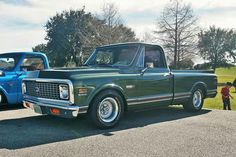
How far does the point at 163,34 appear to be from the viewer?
3591 centimetres

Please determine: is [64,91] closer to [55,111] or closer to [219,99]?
[55,111]

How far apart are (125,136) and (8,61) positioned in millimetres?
5942

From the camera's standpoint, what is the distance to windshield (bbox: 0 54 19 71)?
1084 centimetres

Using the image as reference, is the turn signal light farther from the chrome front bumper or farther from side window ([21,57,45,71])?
side window ([21,57,45,71])

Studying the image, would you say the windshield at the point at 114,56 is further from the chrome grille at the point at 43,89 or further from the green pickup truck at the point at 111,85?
the chrome grille at the point at 43,89

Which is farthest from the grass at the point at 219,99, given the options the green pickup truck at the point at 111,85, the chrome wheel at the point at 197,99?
the green pickup truck at the point at 111,85

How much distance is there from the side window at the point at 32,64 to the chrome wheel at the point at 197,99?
519 centimetres

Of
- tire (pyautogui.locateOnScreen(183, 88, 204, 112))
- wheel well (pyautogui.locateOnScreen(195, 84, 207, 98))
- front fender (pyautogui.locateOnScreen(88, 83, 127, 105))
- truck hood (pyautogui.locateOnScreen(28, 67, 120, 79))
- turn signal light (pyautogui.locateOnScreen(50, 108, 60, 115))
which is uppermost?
truck hood (pyautogui.locateOnScreen(28, 67, 120, 79))

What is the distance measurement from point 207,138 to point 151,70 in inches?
96.0

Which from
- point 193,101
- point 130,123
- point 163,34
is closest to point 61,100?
point 130,123

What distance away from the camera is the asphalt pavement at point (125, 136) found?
5.63 m

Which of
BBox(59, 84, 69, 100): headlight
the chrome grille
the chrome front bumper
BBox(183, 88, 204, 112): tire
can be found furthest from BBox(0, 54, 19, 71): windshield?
BBox(183, 88, 204, 112): tire

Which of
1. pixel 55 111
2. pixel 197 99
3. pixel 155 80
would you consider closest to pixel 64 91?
pixel 55 111

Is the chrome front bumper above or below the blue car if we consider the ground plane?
below
